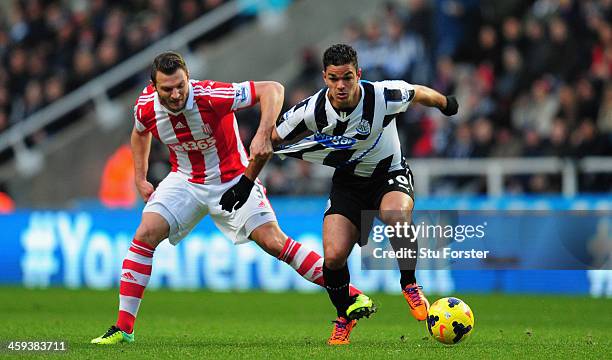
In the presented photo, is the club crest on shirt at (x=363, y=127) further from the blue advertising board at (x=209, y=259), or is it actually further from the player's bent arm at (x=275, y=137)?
the blue advertising board at (x=209, y=259)

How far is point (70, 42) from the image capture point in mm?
22625

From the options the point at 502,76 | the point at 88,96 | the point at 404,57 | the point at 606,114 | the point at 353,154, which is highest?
the point at 88,96

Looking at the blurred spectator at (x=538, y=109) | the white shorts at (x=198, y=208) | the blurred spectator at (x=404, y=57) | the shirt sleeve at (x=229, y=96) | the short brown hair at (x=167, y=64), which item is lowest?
the white shorts at (x=198, y=208)

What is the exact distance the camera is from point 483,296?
15312mm

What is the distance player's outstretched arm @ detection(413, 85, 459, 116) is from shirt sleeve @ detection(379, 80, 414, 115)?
0.10 m

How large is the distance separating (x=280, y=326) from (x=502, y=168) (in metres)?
6.40

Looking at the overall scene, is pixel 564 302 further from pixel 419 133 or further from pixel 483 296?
pixel 419 133

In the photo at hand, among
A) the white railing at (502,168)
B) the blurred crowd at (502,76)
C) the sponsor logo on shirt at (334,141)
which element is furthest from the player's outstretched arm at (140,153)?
the blurred crowd at (502,76)

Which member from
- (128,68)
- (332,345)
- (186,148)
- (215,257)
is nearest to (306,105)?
(186,148)

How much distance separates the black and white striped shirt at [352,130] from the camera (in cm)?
914

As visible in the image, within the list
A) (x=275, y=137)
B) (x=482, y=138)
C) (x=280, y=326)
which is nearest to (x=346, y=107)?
(x=275, y=137)

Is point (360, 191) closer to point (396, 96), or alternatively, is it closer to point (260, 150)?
point (396, 96)

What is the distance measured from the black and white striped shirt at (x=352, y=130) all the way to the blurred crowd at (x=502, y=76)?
24.5ft

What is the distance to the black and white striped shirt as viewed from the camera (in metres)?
9.14
